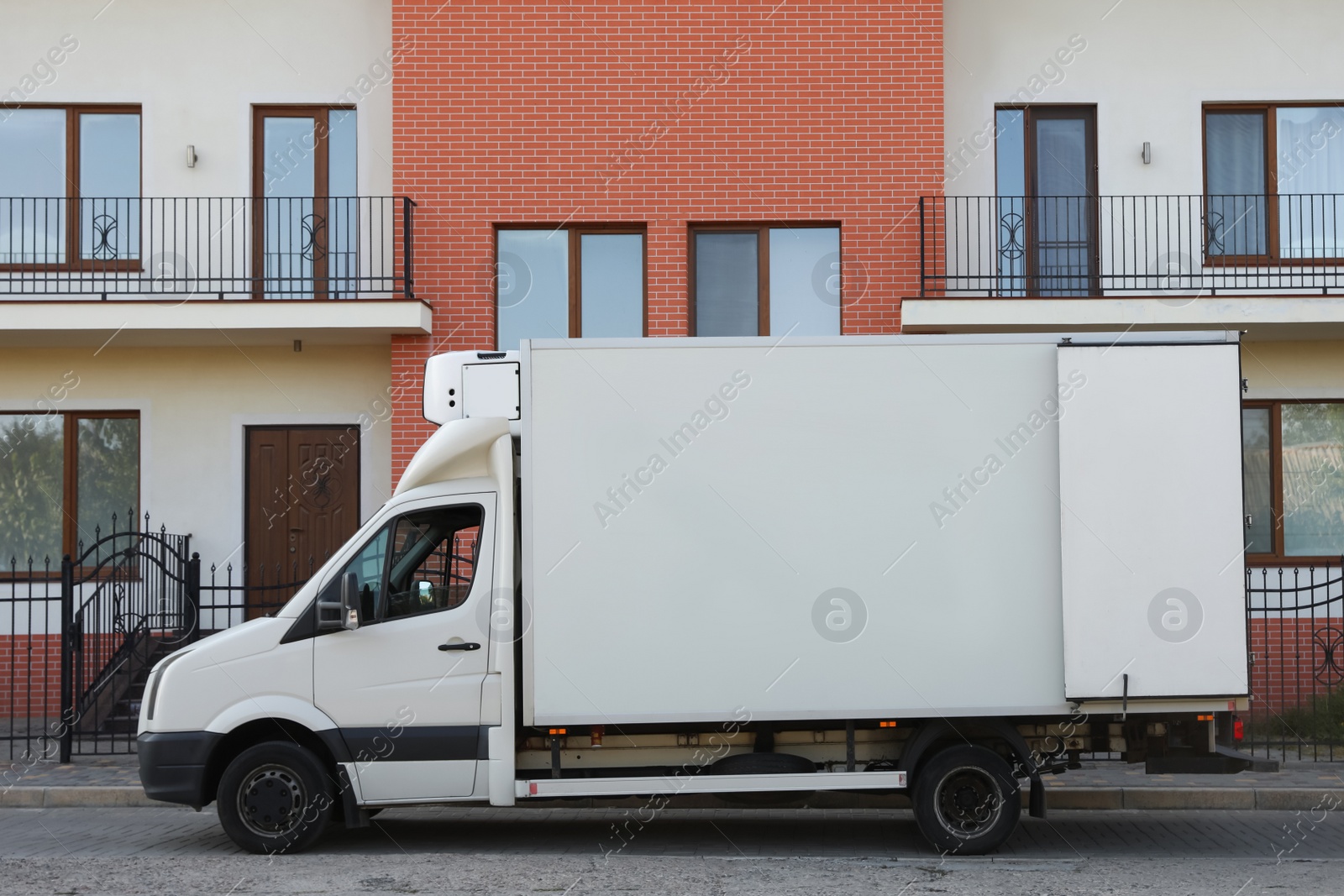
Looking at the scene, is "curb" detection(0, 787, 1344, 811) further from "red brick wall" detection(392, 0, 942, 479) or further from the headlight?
"red brick wall" detection(392, 0, 942, 479)

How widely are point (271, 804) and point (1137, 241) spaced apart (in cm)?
1134

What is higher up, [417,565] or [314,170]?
[314,170]

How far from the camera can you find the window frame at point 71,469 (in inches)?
605

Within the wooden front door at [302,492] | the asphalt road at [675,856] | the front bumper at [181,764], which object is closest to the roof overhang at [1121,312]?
the asphalt road at [675,856]

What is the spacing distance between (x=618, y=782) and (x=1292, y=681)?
9491mm

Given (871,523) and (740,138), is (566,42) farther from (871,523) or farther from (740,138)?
(871,523)

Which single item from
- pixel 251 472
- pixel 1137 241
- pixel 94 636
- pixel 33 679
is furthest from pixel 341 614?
pixel 1137 241

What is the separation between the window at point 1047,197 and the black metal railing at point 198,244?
272 inches

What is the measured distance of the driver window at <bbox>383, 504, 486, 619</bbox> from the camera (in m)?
8.28

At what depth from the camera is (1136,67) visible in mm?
15469

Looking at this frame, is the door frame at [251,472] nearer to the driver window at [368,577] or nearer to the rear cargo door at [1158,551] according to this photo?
the driver window at [368,577]

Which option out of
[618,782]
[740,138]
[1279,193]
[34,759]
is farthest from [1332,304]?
[34,759]

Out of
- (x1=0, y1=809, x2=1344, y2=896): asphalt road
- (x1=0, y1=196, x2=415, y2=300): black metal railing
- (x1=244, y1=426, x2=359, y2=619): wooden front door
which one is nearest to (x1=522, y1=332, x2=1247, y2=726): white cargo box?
(x1=0, y1=809, x2=1344, y2=896): asphalt road

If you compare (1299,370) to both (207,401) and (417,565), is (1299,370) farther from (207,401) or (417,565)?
(207,401)
